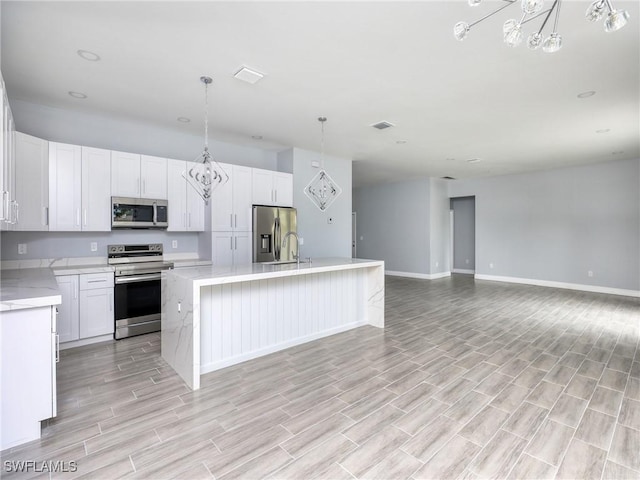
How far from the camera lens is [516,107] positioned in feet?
12.5

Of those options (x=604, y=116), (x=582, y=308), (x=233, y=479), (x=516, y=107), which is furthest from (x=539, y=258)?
(x=233, y=479)

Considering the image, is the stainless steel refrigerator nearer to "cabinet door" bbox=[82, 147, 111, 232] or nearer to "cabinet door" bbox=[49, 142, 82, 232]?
"cabinet door" bbox=[82, 147, 111, 232]

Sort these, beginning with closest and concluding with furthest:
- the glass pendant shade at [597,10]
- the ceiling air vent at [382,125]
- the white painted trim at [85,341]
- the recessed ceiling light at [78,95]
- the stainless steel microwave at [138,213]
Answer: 1. the glass pendant shade at [597,10]
2. the recessed ceiling light at [78,95]
3. the white painted trim at [85,341]
4. the stainless steel microwave at [138,213]
5. the ceiling air vent at [382,125]

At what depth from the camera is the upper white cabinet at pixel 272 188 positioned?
5.24 metres

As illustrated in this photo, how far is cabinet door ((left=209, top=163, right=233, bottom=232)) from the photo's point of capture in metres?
4.74

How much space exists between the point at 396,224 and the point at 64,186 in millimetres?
7982

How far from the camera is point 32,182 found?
3434 mm

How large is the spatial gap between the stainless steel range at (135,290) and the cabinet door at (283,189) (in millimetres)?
2068

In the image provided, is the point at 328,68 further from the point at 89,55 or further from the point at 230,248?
the point at 230,248

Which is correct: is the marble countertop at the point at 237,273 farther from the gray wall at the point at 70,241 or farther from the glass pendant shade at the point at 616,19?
the glass pendant shade at the point at 616,19

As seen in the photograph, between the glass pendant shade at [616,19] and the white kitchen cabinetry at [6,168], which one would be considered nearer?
the glass pendant shade at [616,19]

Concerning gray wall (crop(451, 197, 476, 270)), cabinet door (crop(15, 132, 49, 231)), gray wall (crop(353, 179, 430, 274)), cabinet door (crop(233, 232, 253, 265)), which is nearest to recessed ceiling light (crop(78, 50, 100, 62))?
cabinet door (crop(15, 132, 49, 231))

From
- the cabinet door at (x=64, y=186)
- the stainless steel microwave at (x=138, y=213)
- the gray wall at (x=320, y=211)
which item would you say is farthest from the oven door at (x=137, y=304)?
the gray wall at (x=320, y=211)

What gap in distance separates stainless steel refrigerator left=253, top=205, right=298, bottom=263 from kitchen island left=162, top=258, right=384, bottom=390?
1281mm
